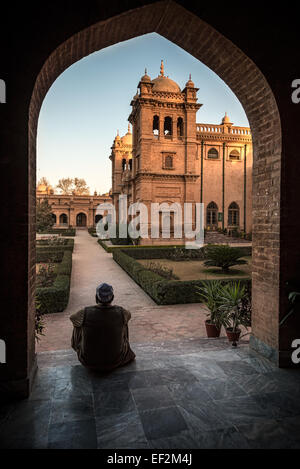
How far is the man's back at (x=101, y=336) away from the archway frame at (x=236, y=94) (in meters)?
0.55

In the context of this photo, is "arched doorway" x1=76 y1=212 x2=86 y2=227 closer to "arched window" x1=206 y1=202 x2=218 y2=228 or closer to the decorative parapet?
"arched window" x1=206 y1=202 x2=218 y2=228

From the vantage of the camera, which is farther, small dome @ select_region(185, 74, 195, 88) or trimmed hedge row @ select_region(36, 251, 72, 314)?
small dome @ select_region(185, 74, 195, 88)

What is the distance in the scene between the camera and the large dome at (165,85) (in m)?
23.5

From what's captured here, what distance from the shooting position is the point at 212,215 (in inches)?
1124

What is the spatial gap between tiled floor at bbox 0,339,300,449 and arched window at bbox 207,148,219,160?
26.5 metres

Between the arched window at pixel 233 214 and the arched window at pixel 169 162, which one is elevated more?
the arched window at pixel 169 162

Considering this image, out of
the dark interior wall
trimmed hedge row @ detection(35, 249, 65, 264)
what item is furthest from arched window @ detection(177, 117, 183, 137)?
the dark interior wall

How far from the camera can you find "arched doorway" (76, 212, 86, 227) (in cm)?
5270

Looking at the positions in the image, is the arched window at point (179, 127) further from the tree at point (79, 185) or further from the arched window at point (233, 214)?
the tree at point (79, 185)

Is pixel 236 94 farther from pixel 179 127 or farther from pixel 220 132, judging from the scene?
pixel 220 132

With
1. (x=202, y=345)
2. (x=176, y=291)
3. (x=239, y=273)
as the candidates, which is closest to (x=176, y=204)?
(x=239, y=273)

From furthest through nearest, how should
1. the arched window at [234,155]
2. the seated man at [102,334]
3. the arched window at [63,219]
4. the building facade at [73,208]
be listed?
1. the arched window at [63,219]
2. the building facade at [73,208]
3. the arched window at [234,155]
4. the seated man at [102,334]

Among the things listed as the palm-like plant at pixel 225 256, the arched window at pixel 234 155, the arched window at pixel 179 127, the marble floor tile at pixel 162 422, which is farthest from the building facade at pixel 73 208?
the marble floor tile at pixel 162 422
